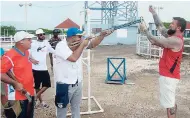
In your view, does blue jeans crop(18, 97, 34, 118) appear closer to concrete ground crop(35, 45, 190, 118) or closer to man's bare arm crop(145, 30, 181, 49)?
concrete ground crop(35, 45, 190, 118)

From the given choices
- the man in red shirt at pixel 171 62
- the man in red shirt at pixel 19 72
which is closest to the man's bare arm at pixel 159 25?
the man in red shirt at pixel 171 62

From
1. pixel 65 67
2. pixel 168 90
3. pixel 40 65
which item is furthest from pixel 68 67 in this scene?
pixel 40 65

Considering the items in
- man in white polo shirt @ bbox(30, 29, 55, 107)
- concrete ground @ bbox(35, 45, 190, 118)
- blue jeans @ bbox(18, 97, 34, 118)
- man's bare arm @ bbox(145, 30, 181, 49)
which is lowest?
concrete ground @ bbox(35, 45, 190, 118)

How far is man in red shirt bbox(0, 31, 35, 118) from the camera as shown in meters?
3.29

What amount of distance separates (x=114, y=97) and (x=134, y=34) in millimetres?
29279

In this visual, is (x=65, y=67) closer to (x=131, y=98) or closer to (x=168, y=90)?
(x=168, y=90)

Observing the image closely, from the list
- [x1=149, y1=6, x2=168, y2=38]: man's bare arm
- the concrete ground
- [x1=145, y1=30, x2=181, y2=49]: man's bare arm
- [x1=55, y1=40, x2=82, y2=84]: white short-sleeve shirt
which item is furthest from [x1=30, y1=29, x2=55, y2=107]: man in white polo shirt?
[x1=145, y1=30, x2=181, y2=49]: man's bare arm

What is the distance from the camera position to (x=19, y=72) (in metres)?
3.46

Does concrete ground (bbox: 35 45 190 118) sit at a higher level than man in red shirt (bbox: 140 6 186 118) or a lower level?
lower

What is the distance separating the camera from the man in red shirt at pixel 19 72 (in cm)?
329

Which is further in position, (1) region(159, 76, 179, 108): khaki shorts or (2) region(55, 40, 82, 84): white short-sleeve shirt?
(1) region(159, 76, 179, 108): khaki shorts

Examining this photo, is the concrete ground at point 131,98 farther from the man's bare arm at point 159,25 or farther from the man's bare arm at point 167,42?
the man's bare arm at point 167,42

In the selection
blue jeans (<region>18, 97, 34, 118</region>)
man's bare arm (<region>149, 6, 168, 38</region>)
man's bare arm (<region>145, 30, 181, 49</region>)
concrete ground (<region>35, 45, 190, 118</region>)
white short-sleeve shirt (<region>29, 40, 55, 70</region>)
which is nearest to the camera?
blue jeans (<region>18, 97, 34, 118</region>)

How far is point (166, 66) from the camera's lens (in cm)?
404
